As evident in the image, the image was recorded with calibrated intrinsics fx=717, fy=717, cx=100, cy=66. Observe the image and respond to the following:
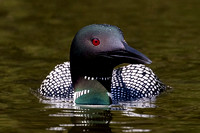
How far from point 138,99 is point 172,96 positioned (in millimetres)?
466

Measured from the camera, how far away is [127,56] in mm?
7891

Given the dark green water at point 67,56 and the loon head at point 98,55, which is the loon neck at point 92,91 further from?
the dark green water at point 67,56

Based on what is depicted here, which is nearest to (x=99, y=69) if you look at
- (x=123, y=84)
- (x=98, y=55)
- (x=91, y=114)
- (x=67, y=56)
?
(x=98, y=55)

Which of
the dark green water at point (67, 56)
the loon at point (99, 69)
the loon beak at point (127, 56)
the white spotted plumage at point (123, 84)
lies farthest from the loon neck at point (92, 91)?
the white spotted plumage at point (123, 84)

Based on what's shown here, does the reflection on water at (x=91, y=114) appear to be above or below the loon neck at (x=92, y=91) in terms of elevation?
below

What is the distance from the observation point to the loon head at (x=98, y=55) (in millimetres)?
7918

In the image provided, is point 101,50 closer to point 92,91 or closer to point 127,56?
point 127,56

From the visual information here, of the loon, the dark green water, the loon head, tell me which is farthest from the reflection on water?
the loon head

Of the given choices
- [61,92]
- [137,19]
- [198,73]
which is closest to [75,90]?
[61,92]

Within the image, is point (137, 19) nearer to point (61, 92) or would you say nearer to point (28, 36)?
point (28, 36)

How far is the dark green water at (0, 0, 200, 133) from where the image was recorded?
767cm

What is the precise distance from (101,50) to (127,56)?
12.2 inches

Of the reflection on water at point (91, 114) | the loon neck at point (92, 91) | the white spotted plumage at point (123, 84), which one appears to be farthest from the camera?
the white spotted plumage at point (123, 84)

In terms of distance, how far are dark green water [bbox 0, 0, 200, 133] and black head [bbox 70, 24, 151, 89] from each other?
56 centimetres
